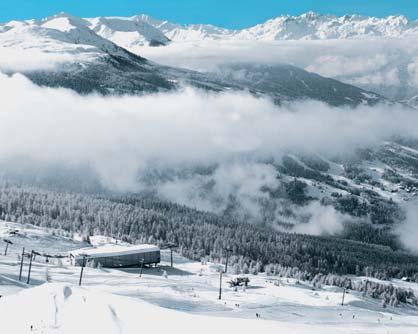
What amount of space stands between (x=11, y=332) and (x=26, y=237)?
488 ft

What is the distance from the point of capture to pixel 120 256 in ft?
583

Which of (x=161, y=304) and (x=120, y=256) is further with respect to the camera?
(x=120, y=256)

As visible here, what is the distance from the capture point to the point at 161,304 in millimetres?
95250

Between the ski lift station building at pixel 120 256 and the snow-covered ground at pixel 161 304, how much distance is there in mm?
5004

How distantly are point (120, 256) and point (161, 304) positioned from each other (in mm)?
84302

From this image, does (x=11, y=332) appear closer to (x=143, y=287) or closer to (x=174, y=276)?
(x=143, y=287)

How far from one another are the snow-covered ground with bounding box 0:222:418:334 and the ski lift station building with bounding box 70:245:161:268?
5004mm

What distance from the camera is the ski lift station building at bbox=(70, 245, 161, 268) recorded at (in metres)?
169

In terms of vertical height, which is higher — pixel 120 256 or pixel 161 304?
pixel 161 304

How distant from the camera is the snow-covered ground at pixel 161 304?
50000 mm

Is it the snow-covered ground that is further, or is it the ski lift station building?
the ski lift station building

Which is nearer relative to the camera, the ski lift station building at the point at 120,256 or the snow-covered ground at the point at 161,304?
the snow-covered ground at the point at 161,304

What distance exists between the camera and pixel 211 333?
47125 mm

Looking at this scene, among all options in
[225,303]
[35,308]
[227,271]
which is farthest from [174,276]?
[35,308]
